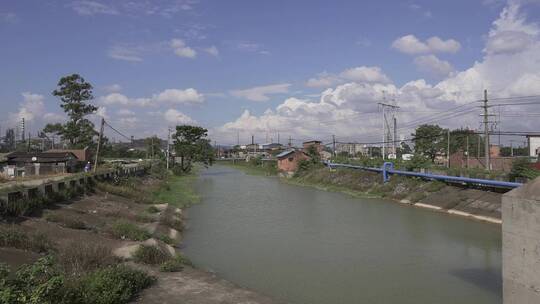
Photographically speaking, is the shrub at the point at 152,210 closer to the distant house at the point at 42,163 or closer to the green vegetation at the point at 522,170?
the distant house at the point at 42,163

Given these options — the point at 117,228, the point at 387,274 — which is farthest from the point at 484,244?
the point at 117,228

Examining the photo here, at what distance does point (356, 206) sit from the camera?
1107 inches

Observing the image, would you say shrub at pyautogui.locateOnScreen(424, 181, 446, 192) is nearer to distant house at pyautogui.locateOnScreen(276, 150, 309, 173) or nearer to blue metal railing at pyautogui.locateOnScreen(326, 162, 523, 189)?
blue metal railing at pyautogui.locateOnScreen(326, 162, 523, 189)

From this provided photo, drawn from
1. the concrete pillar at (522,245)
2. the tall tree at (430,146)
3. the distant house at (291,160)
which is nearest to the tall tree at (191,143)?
the distant house at (291,160)

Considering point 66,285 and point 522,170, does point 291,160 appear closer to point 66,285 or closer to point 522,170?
point 522,170

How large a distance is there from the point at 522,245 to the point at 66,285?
25.2 ft

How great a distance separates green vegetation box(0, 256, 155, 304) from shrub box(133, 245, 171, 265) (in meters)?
1.65

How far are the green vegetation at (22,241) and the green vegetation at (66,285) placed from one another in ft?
7.75

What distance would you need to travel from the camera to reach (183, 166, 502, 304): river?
10.7 m

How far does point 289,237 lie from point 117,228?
22.8 feet

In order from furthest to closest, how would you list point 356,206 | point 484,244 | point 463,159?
point 463,159 < point 356,206 < point 484,244

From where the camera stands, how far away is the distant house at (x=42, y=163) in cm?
3047

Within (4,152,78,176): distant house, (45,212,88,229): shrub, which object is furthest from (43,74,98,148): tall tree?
(45,212,88,229): shrub

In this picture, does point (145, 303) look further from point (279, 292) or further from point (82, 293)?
point (279, 292)
